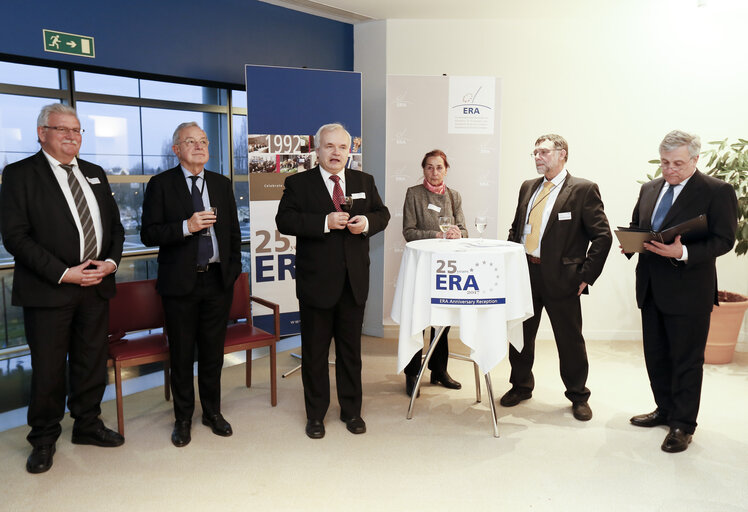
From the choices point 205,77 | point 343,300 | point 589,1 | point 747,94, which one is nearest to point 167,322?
point 343,300

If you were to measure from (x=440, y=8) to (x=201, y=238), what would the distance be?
318 centimetres

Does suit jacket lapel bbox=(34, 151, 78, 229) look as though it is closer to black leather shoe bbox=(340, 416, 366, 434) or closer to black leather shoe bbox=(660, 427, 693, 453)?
black leather shoe bbox=(340, 416, 366, 434)

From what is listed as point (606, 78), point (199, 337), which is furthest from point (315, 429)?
point (606, 78)

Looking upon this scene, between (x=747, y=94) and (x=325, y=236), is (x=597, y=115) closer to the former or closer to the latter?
(x=747, y=94)

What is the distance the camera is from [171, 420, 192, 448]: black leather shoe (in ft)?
10.9

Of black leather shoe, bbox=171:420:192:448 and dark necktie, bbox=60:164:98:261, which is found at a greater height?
dark necktie, bbox=60:164:98:261

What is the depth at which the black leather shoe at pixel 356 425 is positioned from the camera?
3.47 metres

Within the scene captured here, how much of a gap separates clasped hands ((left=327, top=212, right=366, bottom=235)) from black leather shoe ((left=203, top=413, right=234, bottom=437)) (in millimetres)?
1358

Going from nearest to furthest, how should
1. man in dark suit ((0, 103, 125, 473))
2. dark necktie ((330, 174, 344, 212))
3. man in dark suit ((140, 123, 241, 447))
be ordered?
man in dark suit ((0, 103, 125, 473))
man in dark suit ((140, 123, 241, 447))
dark necktie ((330, 174, 344, 212))

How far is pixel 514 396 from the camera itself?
3932 mm

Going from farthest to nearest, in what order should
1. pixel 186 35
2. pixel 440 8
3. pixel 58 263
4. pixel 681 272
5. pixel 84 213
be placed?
pixel 440 8 < pixel 186 35 < pixel 681 272 < pixel 84 213 < pixel 58 263

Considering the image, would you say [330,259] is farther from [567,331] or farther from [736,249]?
[736,249]

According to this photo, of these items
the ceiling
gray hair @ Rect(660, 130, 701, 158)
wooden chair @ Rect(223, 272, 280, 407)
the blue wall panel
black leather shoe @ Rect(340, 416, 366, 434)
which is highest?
the ceiling

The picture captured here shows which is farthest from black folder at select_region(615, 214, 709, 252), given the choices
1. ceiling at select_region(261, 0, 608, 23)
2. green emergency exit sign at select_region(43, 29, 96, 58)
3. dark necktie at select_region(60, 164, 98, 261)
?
green emergency exit sign at select_region(43, 29, 96, 58)
